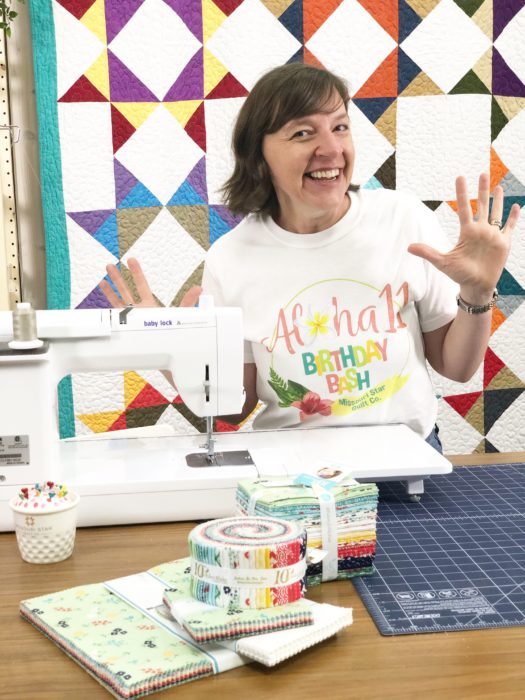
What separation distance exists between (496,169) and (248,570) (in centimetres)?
205

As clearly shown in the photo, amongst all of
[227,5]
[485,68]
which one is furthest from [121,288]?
[485,68]

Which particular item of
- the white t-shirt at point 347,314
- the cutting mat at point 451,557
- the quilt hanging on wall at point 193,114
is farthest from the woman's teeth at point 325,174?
the quilt hanging on wall at point 193,114

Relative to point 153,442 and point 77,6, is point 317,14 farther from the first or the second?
point 153,442

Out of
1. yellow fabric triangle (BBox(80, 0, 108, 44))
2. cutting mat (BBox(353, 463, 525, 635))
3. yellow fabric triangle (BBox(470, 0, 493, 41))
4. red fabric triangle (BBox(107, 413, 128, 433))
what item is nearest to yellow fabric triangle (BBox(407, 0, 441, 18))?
yellow fabric triangle (BBox(470, 0, 493, 41))

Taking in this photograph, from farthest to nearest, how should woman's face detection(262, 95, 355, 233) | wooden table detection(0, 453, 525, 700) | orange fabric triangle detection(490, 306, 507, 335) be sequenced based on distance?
orange fabric triangle detection(490, 306, 507, 335) → woman's face detection(262, 95, 355, 233) → wooden table detection(0, 453, 525, 700)

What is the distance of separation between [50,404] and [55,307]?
121 centimetres

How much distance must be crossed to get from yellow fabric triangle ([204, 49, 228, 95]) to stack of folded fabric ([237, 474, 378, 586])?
5.56ft

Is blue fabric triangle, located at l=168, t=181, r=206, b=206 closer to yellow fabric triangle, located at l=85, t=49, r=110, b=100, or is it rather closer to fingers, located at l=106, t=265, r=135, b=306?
yellow fabric triangle, located at l=85, t=49, r=110, b=100

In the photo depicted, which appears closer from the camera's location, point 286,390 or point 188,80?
point 286,390

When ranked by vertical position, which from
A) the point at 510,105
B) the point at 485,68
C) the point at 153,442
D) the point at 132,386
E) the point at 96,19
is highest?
the point at 96,19

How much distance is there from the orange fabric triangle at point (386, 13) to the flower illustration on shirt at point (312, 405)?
1351mm

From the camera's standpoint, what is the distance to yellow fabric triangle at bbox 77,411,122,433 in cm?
246

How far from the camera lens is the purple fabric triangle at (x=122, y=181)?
2.40 meters

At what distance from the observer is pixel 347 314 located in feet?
5.51
